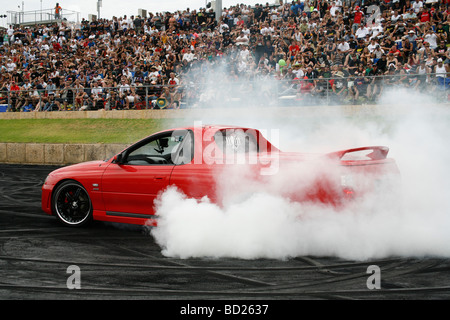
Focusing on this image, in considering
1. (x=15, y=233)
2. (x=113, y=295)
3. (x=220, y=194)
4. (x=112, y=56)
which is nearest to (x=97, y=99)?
(x=112, y=56)

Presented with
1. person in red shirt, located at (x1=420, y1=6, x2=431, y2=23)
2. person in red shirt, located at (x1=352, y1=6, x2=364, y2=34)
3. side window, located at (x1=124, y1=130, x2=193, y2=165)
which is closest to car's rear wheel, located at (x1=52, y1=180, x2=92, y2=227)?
side window, located at (x1=124, y1=130, x2=193, y2=165)

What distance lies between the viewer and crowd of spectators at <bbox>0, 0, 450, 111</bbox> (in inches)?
534

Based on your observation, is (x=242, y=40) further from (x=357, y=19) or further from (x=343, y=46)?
(x=343, y=46)

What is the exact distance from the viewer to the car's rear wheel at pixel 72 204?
6.46 m

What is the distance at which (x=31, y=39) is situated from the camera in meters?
29.5

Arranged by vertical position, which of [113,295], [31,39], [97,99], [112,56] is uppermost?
[31,39]

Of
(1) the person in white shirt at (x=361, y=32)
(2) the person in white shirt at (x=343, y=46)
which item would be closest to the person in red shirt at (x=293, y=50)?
(2) the person in white shirt at (x=343, y=46)

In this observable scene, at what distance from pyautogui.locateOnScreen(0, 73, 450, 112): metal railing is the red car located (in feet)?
23.6

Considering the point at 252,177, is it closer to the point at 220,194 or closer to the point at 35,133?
the point at 220,194

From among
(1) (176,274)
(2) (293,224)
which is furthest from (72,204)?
(2) (293,224)

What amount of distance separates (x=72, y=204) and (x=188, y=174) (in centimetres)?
201

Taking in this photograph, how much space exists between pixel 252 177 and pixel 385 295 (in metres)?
1.91

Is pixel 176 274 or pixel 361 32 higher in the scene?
pixel 361 32

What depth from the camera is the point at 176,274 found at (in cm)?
445
